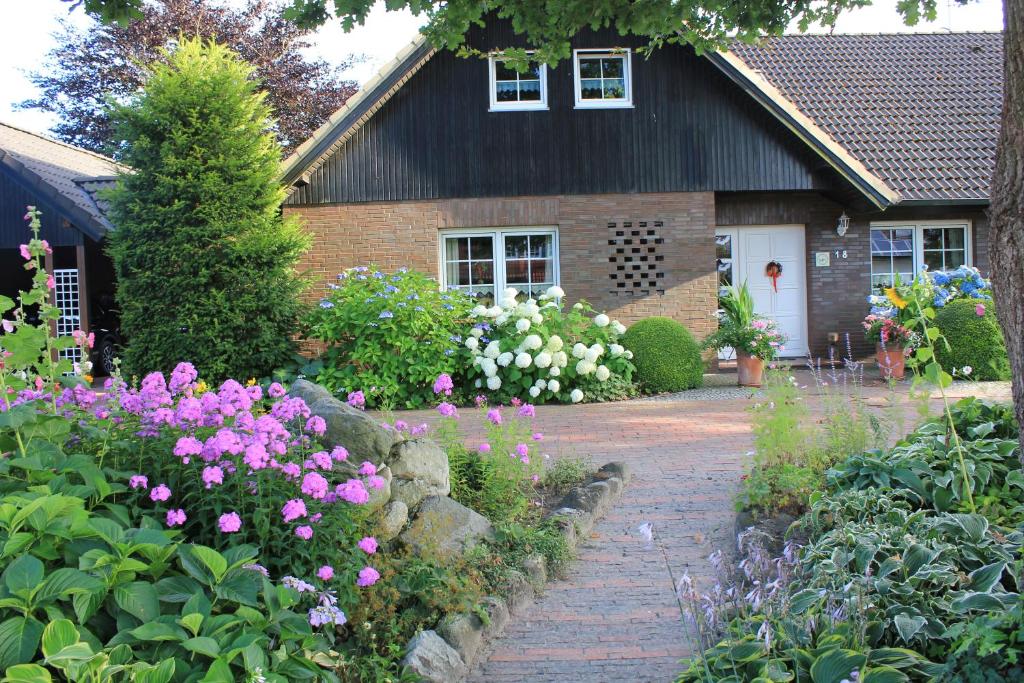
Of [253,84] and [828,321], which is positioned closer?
[253,84]

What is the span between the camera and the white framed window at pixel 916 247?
14820 mm

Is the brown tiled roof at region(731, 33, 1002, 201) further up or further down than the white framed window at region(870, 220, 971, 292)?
further up

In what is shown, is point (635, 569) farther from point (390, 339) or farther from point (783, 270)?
point (783, 270)

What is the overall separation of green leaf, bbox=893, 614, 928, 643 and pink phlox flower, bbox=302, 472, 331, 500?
226cm

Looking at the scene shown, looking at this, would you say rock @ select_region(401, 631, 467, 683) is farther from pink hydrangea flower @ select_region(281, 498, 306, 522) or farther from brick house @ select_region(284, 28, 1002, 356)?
brick house @ select_region(284, 28, 1002, 356)

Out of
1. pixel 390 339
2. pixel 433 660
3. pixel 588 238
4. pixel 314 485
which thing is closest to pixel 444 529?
pixel 433 660

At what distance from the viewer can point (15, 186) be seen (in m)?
15.3

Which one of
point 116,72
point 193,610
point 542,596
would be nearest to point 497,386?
point 542,596

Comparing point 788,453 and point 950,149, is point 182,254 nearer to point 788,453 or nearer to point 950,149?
point 788,453

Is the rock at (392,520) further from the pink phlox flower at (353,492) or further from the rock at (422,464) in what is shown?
the pink phlox flower at (353,492)

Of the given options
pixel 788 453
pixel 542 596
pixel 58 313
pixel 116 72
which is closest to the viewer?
pixel 58 313

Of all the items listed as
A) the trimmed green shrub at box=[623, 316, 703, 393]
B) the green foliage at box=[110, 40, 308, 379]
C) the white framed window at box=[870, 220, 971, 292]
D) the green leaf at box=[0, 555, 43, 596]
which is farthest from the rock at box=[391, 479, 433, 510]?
the white framed window at box=[870, 220, 971, 292]

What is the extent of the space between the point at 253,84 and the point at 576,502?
341 inches

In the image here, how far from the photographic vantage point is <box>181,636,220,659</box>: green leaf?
2729 millimetres
